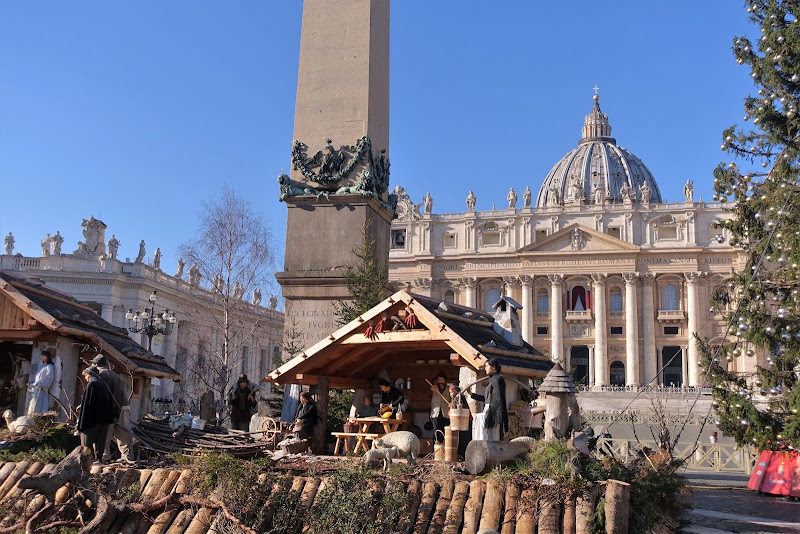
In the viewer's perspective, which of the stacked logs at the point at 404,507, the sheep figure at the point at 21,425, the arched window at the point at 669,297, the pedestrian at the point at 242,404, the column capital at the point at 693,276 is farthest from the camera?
the arched window at the point at 669,297

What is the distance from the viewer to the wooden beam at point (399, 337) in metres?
11.4

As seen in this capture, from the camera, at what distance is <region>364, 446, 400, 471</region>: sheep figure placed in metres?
9.56

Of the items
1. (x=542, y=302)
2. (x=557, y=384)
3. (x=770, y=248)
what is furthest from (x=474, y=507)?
(x=542, y=302)

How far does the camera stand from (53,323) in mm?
11789

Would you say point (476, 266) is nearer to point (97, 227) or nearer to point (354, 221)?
point (97, 227)

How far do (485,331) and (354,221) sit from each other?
10.4 ft

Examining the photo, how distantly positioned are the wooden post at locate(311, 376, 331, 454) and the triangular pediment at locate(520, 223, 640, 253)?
72.2 m

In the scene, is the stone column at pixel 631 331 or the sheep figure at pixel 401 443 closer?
the sheep figure at pixel 401 443

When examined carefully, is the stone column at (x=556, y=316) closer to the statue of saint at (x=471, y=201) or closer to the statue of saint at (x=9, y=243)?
the statue of saint at (x=471, y=201)

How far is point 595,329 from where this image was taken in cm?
8350

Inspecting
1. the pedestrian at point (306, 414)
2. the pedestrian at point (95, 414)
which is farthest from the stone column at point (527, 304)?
the pedestrian at point (95, 414)

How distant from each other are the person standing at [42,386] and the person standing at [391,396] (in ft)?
15.8

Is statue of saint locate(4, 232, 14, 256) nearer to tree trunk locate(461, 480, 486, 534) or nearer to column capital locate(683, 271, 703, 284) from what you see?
tree trunk locate(461, 480, 486, 534)

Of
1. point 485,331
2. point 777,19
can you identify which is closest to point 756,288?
point 777,19
